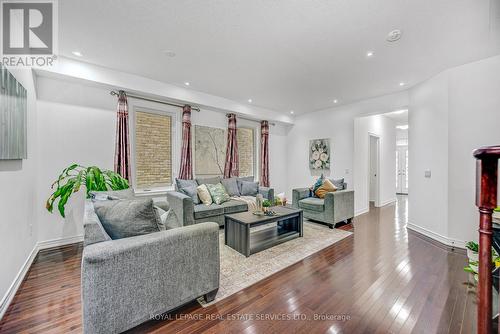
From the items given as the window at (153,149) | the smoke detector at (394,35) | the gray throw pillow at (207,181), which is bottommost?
the gray throw pillow at (207,181)

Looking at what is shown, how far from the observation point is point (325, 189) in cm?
429

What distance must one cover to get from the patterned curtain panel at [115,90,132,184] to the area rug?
201 centimetres

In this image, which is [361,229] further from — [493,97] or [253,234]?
[493,97]

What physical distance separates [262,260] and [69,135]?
3.40 metres

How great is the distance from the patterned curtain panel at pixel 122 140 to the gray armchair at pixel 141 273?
6.22ft

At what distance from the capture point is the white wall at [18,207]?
5.99 feet

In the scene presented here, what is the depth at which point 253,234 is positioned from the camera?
340 cm

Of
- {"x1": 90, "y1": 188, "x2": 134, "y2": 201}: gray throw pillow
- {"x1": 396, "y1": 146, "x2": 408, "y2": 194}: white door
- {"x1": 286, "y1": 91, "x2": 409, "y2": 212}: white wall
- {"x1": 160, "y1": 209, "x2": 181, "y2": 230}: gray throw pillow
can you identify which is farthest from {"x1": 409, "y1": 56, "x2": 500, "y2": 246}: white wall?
{"x1": 396, "y1": 146, "x2": 408, "y2": 194}: white door

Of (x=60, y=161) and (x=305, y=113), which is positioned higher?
(x=305, y=113)

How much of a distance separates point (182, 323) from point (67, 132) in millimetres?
3241

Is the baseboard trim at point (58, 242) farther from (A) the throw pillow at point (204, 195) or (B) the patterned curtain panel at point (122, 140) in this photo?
(A) the throw pillow at point (204, 195)

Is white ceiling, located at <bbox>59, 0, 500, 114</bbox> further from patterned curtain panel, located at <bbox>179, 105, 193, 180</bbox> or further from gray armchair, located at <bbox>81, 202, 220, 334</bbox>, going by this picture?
gray armchair, located at <bbox>81, 202, 220, 334</bbox>

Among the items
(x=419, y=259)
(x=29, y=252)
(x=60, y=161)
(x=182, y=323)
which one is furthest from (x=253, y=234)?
(x=60, y=161)

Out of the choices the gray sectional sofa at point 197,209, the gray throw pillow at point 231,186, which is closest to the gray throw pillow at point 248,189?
the gray throw pillow at point 231,186
